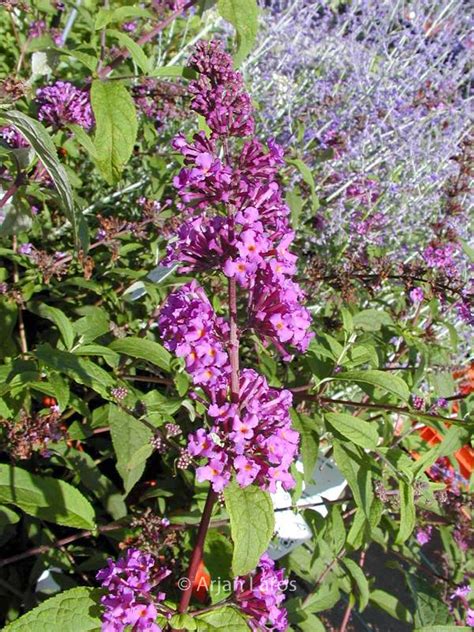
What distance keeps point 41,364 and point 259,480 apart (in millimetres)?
689

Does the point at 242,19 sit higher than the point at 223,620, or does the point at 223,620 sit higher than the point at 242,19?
the point at 242,19

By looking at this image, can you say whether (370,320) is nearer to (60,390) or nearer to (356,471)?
(356,471)

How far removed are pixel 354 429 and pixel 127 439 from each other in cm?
63

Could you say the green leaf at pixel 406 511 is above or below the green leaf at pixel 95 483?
above

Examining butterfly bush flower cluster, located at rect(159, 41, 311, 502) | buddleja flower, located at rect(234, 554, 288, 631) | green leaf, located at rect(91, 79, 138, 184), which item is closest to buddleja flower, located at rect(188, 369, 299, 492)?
butterfly bush flower cluster, located at rect(159, 41, 311, 502)

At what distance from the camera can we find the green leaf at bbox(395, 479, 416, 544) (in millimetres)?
1776

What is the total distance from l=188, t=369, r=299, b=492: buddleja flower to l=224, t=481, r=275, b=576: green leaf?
0.03 metres

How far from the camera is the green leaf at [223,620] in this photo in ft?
4.81

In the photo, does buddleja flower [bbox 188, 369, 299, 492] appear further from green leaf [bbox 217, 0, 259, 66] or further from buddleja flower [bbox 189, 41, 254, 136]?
green leaf [bbox 217, 0, 259, 66]

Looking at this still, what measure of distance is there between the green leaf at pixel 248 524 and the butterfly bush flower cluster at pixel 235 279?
0.03 metres

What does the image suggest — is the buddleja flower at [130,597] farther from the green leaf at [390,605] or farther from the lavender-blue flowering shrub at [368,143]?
the lavender-blue flowering shrub at [368,143]

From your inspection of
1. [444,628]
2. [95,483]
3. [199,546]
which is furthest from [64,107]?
[444,628]

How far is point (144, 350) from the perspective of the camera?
1.77 m

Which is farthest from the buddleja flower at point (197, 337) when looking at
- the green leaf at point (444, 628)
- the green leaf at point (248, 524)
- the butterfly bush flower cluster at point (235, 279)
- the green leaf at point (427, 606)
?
the green leaf at point (427, 606)
